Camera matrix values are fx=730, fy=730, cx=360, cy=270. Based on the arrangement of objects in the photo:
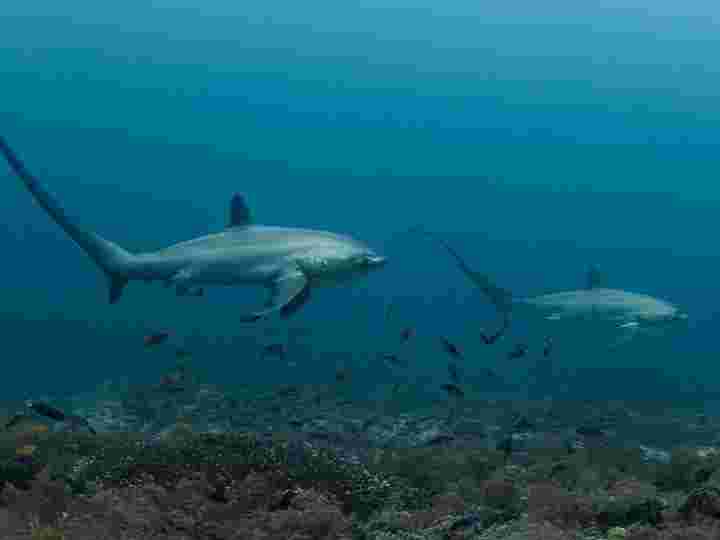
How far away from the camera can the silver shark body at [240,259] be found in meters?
11.0

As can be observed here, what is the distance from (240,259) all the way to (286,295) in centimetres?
139

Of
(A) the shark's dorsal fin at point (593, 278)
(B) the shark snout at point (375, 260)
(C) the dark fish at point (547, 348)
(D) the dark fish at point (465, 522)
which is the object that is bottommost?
(D) the dark fish at point (465, 522)

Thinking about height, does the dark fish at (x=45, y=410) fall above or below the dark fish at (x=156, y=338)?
below

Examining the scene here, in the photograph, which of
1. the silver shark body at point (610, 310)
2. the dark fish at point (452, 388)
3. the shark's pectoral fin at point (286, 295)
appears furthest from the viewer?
the silver shark body at point (610, 310)

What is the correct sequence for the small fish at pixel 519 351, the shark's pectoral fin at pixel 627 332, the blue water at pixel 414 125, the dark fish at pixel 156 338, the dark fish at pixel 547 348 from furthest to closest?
the blue water at pixel 414 125, the shark's pectoral fin at pixel 627 332, the dark fish at pixel 547 348, the small fish at pixel 519 351, the dark fish at pixel 156 338

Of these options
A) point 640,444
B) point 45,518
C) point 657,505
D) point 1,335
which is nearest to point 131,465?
point 45,518

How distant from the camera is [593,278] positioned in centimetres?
1884

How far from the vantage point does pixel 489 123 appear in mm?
172000

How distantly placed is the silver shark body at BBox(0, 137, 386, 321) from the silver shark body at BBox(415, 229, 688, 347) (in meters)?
6.42

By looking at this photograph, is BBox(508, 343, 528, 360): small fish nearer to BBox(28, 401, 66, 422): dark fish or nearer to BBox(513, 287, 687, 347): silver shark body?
BBox(513, 287, 687, 347): silver shark body

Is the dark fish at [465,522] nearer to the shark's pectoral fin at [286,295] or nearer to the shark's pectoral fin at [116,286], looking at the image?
the shark's pectoral fin at [286,295]

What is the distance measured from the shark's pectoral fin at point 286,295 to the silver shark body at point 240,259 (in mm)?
28

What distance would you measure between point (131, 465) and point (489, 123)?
171 metres

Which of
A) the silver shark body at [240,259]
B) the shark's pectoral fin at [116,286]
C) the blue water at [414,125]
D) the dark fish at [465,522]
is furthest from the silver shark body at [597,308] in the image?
the blue water at [414,125]
